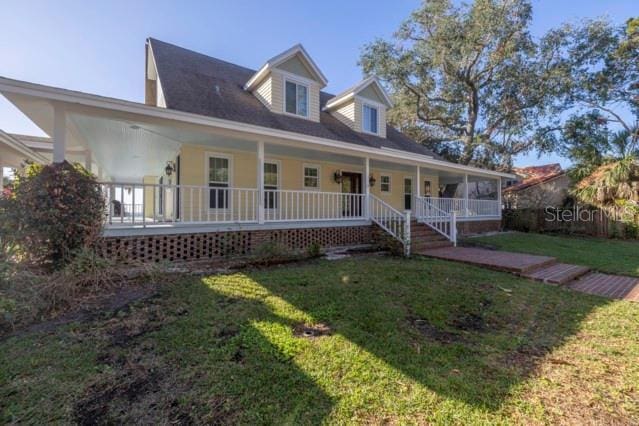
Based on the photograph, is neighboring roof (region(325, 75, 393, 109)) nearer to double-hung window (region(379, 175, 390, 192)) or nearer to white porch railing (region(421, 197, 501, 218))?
double-hung window (region(379, 175, 390, 192))

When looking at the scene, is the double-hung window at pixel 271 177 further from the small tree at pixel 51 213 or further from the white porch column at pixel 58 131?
the white porch column at pixel 58 131

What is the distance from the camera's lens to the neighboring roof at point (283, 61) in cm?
1081

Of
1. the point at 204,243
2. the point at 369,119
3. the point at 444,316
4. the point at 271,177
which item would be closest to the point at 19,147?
the point at 204,243

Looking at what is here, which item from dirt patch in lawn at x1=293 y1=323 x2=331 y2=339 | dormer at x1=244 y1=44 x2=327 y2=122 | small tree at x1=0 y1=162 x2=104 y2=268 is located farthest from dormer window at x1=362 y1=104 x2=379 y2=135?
dirt patch in lawn at x1=293 y1=323 x2=331 y2=339

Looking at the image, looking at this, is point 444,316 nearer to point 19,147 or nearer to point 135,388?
point 135,388

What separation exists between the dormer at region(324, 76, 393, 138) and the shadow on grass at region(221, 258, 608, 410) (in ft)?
28.6

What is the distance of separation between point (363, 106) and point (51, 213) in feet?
39.6

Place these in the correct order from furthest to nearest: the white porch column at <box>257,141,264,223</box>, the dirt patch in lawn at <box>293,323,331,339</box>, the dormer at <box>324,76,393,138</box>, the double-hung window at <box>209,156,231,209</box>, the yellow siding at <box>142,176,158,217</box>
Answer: the yellow siding at <box>142,176,158,217</box> < the dormer at <box>324,76,393,138</box> < the double-hung window at <box>209,156,231,209</box> < the white porch column at <box>257,141,264,223</box> < the dirt patch in lawn at <box>293,323,331,339</box>

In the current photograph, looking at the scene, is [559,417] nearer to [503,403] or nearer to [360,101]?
[503,403]

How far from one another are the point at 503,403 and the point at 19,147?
1289 cm

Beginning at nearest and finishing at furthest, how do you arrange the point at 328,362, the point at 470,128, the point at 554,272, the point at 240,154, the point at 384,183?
the point at 328,362, the point at 554,272, the point at 240,154, the point at 384,183, the point at 470,128

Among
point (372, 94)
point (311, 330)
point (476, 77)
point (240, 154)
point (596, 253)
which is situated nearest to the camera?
point (311, 330)

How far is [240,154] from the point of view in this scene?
10.3 metres

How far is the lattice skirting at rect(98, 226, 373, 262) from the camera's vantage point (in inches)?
248
